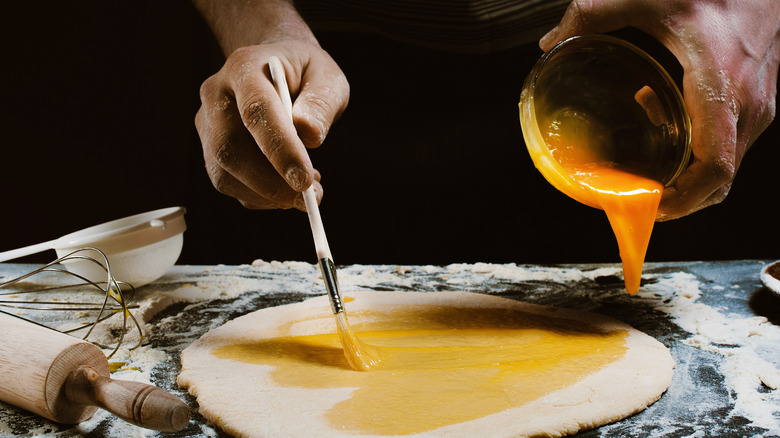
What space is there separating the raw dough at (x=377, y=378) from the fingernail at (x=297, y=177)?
1.14 ft

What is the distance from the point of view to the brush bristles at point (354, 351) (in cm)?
113

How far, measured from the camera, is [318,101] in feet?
4.45

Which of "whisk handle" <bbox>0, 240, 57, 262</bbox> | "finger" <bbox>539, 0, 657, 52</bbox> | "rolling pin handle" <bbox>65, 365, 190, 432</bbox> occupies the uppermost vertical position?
"finger" <bbox>539, 0, 657, 52</bbox>

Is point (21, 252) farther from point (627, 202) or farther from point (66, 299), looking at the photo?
point (627, 202)

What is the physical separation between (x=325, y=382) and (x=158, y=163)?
1.93 meters

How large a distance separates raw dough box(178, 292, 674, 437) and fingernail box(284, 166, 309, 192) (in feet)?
1.14

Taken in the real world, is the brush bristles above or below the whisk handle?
below

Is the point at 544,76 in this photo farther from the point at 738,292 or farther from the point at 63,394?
the point at 63,394

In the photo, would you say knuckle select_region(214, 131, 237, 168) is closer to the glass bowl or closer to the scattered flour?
the glass bowl

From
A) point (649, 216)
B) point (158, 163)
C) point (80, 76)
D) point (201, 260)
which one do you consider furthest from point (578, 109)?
point (80, 76)

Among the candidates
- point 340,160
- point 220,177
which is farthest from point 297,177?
point 340,160

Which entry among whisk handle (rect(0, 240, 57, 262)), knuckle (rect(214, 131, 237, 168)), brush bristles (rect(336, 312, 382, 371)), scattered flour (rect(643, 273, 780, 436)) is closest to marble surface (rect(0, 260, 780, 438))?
scattered flour (rect(643, 273, 780, 436))

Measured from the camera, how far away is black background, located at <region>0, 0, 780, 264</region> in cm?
200

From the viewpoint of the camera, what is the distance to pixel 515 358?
45.8 inches
